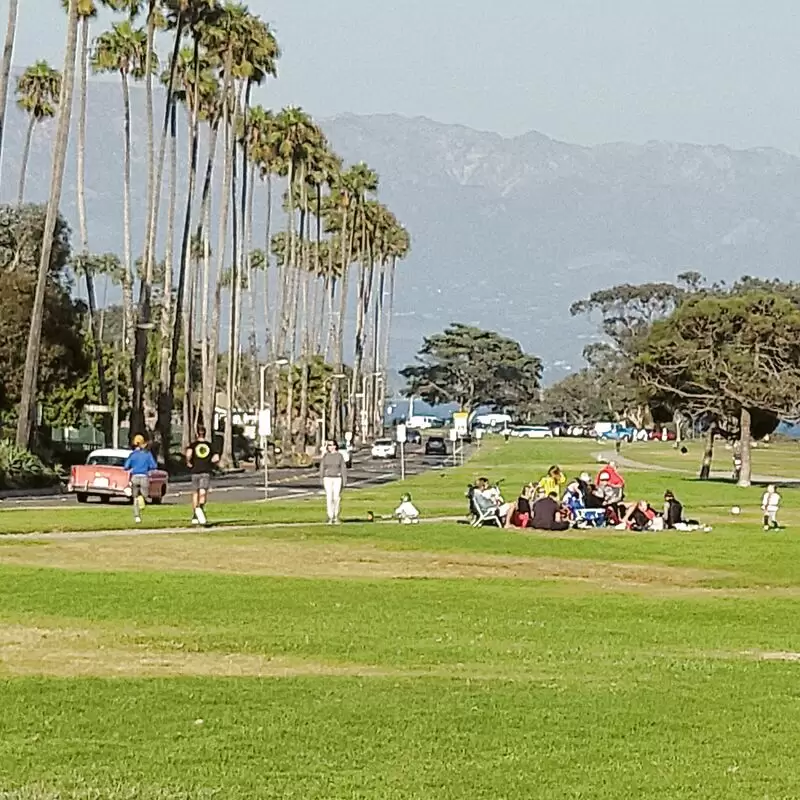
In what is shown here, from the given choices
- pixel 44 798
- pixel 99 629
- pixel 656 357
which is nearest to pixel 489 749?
pixel 44 798

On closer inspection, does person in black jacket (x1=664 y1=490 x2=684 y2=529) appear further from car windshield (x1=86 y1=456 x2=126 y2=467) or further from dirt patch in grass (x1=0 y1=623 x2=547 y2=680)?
dirt patch in grass (x1=0 y1=623 x2=547 y2=680)

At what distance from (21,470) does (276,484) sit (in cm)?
1290

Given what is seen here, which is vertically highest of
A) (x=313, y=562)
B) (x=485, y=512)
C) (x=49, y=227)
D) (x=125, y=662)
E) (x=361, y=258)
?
(x=361, y=258)

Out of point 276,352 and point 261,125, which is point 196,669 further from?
point 276,352

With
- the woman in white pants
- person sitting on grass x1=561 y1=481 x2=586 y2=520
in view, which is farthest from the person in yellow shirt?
the woman in white pants

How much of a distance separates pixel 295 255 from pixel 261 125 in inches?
850

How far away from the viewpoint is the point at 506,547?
1302 inches

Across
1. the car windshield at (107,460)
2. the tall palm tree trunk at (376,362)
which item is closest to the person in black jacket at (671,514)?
the car windshield at (107,460)

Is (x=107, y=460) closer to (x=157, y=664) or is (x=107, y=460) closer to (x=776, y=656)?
(x=776, y=656)

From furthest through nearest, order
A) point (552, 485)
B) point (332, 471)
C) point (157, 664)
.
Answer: point (552, 485) → point (332, 471) → point (157, 664)

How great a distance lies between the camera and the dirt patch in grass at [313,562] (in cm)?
2705

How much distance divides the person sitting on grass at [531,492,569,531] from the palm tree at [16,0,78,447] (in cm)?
2662

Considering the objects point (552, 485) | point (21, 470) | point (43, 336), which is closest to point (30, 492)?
point (21, 470)

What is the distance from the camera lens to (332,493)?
3750cm
